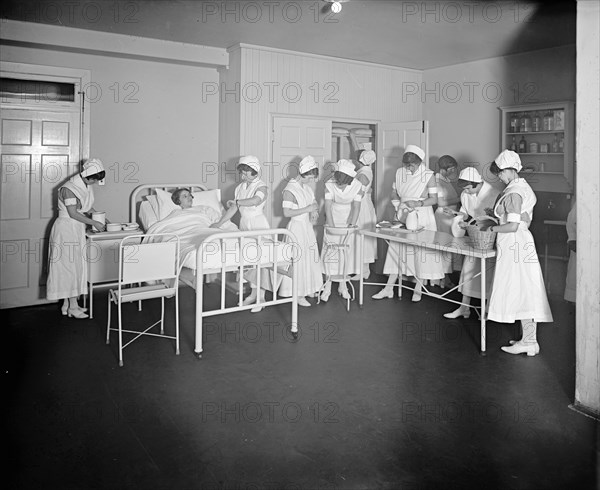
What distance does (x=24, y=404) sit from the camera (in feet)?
10.7

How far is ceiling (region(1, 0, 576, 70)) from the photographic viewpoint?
471 cm

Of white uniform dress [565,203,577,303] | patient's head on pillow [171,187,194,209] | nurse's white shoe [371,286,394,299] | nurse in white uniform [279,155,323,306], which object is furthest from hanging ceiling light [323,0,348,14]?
nurse's white shoe [371,286,394,299]

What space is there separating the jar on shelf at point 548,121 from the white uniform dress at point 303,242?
296 cm

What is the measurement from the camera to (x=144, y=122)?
6082 millimetres

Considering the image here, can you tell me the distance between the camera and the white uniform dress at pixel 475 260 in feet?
16.1

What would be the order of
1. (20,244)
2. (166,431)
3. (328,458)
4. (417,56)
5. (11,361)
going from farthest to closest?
1. (417,56)
2. (20,244)
3. (11,361)
4. (166,431)
5. (328,458)

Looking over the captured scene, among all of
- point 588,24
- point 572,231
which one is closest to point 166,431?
point 588,24

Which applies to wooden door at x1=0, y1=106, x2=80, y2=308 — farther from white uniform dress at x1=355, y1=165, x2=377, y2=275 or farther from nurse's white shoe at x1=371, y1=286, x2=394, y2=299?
nurse's white shoe at x1=371, y1=286, x2=394, y2=299

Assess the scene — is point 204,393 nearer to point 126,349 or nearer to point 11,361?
point 126,349

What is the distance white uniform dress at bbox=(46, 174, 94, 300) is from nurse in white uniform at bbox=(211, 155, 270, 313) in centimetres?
131

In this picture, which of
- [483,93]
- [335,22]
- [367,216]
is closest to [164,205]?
[367,216]

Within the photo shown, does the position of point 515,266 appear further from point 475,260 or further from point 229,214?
point 229,214

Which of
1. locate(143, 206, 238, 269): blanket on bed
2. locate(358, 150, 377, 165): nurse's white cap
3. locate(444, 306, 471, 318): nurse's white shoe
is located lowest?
locate(444, 306, 471, 318): nurse's white shoe

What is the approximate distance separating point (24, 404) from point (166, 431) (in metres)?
1.02
